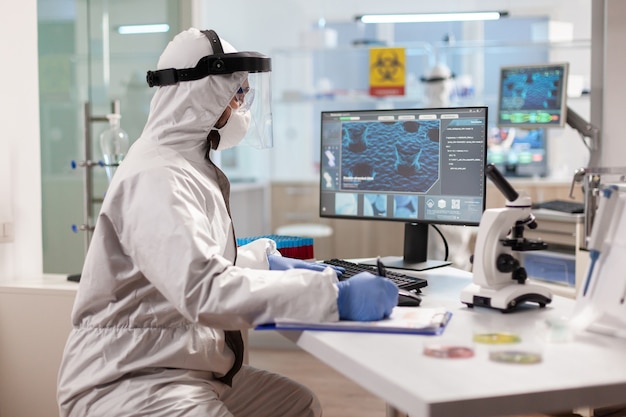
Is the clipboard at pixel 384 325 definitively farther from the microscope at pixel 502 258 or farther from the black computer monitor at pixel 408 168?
the black computer monitor at pixel 408 168

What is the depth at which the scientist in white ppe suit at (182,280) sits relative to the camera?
1.47 meters

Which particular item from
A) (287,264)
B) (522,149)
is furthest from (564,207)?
(522,149)

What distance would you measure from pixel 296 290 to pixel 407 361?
30 cm

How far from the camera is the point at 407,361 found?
1.23 m

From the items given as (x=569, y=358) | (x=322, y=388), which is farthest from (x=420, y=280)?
(x=322, y=388)

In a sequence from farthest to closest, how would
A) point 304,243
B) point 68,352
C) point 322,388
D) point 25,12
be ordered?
point 322,388 → point 25,12 → point 304,243 → point 68,352

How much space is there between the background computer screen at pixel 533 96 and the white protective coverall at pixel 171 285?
228 centimetres

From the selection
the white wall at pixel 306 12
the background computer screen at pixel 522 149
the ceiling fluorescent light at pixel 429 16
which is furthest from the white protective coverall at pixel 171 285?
the white wall at pixel 306 12

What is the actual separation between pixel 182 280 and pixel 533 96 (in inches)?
109

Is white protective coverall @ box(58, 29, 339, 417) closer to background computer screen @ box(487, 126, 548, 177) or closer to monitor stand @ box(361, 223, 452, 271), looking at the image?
monitor stand @ box(361, 223, 452, 271)

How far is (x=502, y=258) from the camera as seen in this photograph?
1646mm

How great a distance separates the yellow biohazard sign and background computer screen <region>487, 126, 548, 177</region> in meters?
1.13

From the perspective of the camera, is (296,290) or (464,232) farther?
(464,232)

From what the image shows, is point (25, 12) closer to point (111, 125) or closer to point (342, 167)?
point (111, 125)
